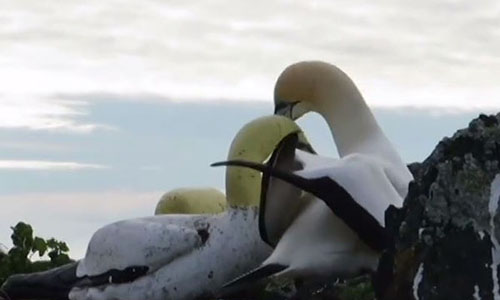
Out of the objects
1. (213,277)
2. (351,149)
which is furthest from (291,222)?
(351,149)

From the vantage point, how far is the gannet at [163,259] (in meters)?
6.29

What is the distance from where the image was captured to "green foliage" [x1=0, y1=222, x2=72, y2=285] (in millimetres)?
7035

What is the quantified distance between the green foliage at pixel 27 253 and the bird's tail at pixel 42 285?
1.11 ft

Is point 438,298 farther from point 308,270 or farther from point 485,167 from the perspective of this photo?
point 308,270

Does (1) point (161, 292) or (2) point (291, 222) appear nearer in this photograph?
(2) point (291, 222)

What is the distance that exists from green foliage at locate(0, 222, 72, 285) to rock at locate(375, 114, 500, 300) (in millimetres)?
3845

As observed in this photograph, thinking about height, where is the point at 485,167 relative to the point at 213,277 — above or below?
above

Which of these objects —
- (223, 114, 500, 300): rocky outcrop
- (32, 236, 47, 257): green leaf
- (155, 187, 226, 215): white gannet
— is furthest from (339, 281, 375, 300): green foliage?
(155, 187, 226, 215): white gannet

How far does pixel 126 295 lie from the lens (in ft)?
21.0

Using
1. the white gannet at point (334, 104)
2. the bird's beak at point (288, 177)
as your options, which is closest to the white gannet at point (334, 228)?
the bird's beak at point (288, 177)

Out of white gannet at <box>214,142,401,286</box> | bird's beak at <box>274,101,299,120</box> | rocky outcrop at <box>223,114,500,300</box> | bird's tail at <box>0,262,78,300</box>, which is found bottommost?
bird's tail at <box>0,262,78,300</box>

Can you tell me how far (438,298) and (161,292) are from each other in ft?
10.3

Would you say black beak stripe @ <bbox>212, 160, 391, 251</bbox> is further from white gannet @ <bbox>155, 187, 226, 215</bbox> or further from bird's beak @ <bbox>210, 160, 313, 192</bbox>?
white gannet @ <bbox>155, 187, 226, 215</bbox>

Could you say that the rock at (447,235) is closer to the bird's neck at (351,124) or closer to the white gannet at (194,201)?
the bird's neck at (351,124)
